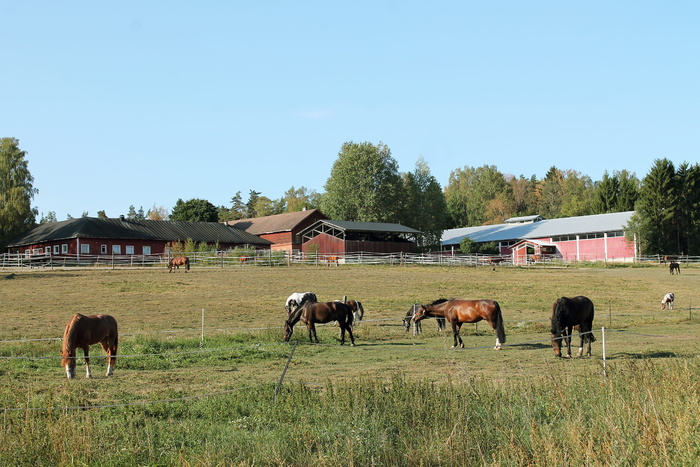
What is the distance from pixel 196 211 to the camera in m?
90.6

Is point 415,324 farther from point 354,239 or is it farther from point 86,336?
point 354,239

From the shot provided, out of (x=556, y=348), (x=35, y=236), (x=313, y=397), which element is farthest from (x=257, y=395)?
(x=35, y=236)

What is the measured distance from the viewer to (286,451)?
7.60 metres

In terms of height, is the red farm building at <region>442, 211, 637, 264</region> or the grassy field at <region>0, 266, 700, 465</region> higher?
the red farm building at <region>442, 211, 637, 264</region>

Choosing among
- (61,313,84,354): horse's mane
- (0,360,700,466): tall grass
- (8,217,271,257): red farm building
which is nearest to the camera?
(0,360,700,466): tall grass

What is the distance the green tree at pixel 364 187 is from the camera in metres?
81.4

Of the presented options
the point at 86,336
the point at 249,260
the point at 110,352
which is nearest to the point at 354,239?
the point at 249,260

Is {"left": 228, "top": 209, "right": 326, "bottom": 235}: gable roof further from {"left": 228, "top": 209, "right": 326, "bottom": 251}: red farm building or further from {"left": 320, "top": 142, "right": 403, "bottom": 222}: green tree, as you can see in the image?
{"left": 320, "top": 142, "right": 403, "bottom": 222}: green tree

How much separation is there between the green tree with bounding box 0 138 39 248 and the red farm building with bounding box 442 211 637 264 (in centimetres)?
5237

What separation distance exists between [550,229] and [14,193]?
6235cm

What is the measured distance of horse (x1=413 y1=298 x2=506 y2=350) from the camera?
62.2ft

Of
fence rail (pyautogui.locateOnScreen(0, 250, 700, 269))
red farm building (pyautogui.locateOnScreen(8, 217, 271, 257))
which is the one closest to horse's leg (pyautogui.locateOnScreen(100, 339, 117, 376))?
fence rail (pyautogui.locateOnScreen(0, 250, 700, 269))

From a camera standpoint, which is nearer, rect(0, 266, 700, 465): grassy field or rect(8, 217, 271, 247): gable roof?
rect(0, 266, 700, 465): grassy field

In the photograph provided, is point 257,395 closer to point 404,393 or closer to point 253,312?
point 404,393
